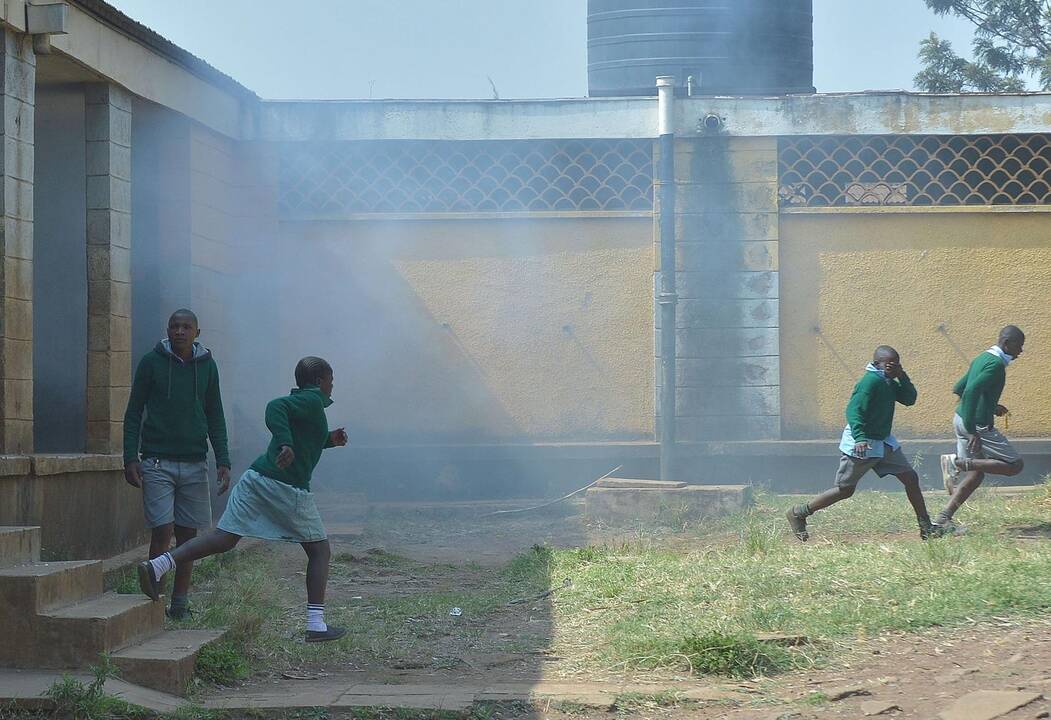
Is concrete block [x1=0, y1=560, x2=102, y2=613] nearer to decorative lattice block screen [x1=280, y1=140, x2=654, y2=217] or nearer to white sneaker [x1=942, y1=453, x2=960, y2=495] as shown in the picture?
white sneaker [x1=942, y1=453, x2=960, y2=495]

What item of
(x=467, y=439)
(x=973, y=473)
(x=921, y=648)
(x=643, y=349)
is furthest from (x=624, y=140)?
(x=921, y=648)

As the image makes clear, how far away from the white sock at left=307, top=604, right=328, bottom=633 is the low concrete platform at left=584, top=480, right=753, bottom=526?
4645mm

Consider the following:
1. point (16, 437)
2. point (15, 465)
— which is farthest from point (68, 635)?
point (16, 437)

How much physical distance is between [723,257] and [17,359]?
6763 mm

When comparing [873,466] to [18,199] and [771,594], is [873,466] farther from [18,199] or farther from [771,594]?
[18,199]

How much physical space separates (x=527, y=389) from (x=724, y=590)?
18.7 feet

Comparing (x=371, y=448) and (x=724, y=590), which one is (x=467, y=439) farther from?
(x=724, y=590)

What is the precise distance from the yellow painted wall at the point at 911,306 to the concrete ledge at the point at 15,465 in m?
7.26

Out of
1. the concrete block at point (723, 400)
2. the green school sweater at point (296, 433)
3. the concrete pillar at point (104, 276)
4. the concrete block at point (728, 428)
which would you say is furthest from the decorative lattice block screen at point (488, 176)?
the green school sweater at point (296, 433)

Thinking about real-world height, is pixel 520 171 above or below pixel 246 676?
above

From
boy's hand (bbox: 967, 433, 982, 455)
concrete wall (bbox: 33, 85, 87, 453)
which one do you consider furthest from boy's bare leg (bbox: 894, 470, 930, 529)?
concrete wall (bbox: 33, 85, 87, 453)

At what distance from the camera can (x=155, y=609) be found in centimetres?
614

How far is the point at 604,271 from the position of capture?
40.8 ft

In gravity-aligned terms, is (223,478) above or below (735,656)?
above
